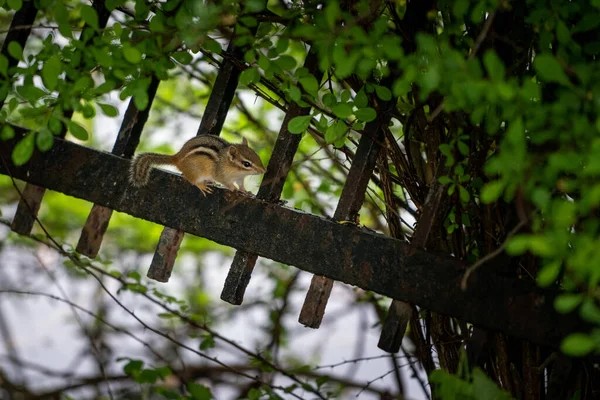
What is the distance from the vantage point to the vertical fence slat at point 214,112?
2350 millimetres

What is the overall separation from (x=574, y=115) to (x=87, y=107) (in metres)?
1.16

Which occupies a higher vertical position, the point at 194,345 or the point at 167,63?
the point at 167,63

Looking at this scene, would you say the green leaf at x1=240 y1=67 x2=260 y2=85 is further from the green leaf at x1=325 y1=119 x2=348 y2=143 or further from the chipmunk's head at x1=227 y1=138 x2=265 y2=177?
the chipmunk's head at x1=227 y1=138 x2=265 y2=177

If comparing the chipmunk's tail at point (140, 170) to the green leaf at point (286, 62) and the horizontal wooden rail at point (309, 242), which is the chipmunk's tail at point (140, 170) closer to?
the horizontal wooden rail at point (309, 242)

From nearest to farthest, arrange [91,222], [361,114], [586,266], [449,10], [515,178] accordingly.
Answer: [586,266]
[515,178]
[361,114]
[449,10]
[91,222]

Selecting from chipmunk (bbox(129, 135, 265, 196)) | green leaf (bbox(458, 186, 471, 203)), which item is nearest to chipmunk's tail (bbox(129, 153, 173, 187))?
chipmunk (bbox(129, 135, 265, 196))

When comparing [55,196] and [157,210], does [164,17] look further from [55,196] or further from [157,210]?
[55,196]

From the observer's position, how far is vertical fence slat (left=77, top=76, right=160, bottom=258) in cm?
242

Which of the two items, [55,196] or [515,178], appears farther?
[55,196]

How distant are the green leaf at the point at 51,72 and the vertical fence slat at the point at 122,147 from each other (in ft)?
2.03

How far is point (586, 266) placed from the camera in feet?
4.14

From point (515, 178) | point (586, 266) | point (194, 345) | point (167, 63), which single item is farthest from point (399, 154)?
point (194, 345)

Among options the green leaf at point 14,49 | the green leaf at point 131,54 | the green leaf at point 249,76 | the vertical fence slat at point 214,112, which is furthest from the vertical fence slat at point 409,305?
the green leaf at point 14,49

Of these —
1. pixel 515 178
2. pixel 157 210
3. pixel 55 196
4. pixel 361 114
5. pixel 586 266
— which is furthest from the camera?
pixel 55 196
